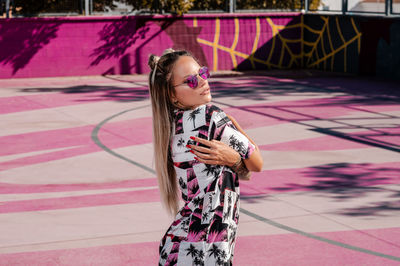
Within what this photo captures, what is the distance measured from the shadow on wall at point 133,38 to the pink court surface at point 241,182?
3902 mm

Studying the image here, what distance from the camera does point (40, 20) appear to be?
65.5 ft

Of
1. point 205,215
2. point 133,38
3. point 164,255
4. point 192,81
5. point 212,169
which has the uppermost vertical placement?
point 192,81

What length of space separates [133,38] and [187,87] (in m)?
17.9

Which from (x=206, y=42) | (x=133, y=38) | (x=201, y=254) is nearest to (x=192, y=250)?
(x=201, y=254)

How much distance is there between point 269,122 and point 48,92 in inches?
266

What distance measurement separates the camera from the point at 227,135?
11.1 feet

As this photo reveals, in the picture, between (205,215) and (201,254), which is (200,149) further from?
(201,254)

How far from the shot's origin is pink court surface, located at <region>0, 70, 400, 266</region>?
253 inches

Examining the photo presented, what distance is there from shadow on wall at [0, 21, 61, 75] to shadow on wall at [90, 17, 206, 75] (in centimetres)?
148

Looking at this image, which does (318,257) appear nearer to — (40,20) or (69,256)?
(69,256)

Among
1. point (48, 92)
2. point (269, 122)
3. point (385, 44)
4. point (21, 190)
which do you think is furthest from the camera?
point (385, 44)

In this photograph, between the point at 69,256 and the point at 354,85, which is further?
the point at 354,85

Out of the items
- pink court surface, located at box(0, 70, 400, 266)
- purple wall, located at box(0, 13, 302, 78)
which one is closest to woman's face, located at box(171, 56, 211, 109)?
pink court surface, located at box(0, 70, 400, 266)

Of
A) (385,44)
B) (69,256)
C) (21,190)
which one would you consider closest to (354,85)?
(385,44)
